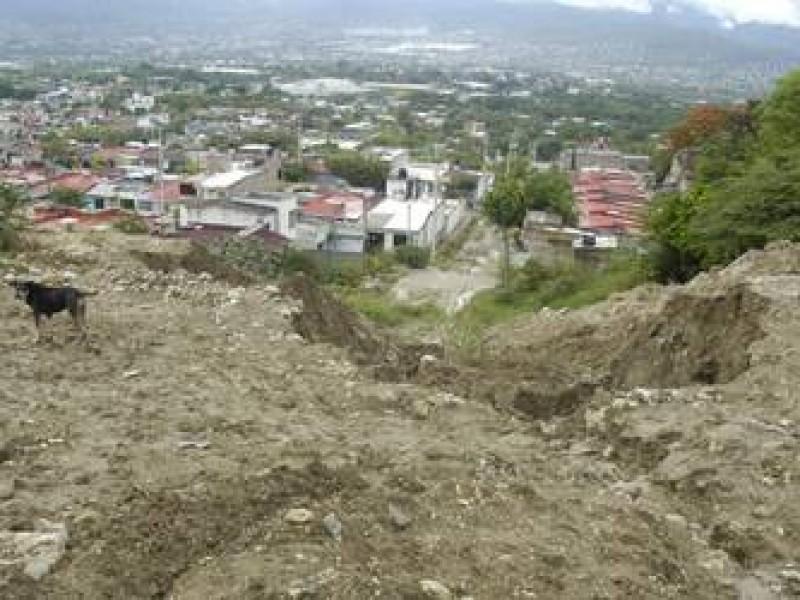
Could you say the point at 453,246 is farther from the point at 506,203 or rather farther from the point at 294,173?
the point at 294,173

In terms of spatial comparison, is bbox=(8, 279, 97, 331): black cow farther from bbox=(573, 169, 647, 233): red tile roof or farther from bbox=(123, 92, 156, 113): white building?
Answer: bbox=(123, 92, 156, 113): white building

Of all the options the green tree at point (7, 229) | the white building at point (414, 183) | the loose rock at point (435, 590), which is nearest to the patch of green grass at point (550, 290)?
the green tree at point (7, 229)

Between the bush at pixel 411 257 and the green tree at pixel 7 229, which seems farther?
the bush at pixel 411 257

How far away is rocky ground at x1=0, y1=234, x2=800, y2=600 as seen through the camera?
21.6 ft

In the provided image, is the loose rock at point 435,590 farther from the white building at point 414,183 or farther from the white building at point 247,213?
the white building at point 414,183

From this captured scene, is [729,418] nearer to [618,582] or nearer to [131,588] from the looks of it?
[618,582]

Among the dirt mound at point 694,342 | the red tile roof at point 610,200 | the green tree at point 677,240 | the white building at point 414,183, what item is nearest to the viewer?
the dirt mound at point 694,342

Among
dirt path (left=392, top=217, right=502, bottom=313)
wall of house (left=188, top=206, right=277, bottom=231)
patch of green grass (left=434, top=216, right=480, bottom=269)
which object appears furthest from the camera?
patch of green grass (left=434, top=216, right=480, bottom=269)

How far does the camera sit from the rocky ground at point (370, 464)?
21.6 ft

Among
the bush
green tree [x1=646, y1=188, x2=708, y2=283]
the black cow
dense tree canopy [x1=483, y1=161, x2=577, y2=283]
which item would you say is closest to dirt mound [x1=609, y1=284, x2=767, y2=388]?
the black cow

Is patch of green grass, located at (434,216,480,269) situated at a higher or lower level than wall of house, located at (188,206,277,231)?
lower

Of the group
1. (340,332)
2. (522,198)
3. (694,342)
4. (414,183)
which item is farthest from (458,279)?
(694,342)

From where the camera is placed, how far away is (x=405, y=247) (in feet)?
143

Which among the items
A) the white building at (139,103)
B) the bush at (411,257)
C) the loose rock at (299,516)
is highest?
the loose rock at (299,516)
